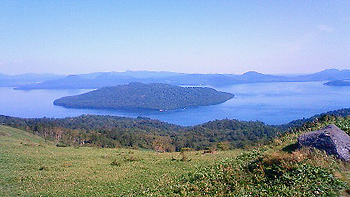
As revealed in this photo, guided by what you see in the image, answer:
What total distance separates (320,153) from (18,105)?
179 meters

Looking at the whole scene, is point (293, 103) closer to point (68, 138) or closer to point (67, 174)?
point (68, 138)

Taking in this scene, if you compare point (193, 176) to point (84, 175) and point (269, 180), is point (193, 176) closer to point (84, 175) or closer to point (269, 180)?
point (269, 180)

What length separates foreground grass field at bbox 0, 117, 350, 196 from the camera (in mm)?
6566

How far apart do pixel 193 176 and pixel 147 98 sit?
529ft

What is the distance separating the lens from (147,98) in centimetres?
16900

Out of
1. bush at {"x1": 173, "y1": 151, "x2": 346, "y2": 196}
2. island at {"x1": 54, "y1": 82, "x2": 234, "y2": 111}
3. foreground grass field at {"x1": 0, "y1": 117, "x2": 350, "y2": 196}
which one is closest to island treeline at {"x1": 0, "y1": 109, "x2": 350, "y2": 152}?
foreground grass field at {"x1": 0, "y1": 117, "x2": 350, "y2": 196}

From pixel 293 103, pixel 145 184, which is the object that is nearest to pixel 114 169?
pixel 145 184

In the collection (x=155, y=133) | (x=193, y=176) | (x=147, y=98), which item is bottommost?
(x=155, y=133)

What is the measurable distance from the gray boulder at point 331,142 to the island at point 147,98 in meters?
146

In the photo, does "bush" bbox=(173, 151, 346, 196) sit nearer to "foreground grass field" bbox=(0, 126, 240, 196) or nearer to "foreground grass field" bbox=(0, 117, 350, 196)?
"foreground grass field" bbox=(0, 117, 350, 196)

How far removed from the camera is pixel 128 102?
550ft

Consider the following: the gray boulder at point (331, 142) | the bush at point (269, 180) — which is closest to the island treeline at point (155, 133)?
the gray boulder at point (331, 142)

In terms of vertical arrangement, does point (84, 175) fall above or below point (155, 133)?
above

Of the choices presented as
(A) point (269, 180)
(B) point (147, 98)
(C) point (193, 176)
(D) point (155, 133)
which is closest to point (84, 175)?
(C) point (193, 176)
